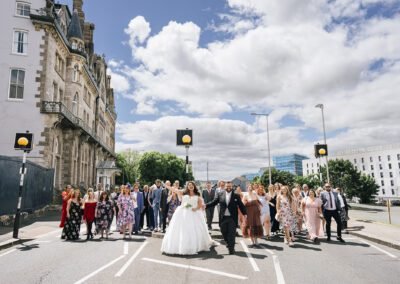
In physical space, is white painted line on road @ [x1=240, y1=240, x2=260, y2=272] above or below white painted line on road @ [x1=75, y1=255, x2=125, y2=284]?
below

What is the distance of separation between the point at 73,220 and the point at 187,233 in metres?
5.10

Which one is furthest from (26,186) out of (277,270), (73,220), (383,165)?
(383,165)

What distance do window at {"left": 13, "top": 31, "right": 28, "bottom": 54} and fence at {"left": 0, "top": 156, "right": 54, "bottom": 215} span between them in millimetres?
10626

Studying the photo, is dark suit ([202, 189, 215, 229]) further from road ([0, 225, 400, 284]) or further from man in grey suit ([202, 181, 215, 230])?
road ([0, 225, 400, 284])

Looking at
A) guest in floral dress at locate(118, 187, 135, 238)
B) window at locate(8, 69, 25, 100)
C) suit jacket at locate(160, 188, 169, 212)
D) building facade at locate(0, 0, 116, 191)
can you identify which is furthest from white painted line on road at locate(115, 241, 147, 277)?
window at locate(8, 69, 25, 100)

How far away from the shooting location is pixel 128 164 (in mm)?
85688

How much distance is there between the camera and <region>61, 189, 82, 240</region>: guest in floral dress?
11.2m

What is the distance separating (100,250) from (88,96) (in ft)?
113

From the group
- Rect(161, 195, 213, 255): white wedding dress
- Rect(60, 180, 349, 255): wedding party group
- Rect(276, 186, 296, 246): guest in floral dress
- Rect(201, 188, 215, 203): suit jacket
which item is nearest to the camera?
Rect(161, 195, 213, 255): white wedding dress

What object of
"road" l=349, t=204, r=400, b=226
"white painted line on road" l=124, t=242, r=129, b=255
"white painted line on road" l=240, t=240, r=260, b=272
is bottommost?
"road" l=349, t=204, r=400, b=226

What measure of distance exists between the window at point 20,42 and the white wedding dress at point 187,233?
938 inches

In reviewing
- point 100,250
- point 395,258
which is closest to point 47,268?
point 100,250

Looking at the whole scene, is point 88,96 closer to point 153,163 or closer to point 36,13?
point 36,13

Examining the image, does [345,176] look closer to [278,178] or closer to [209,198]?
[278,178]
